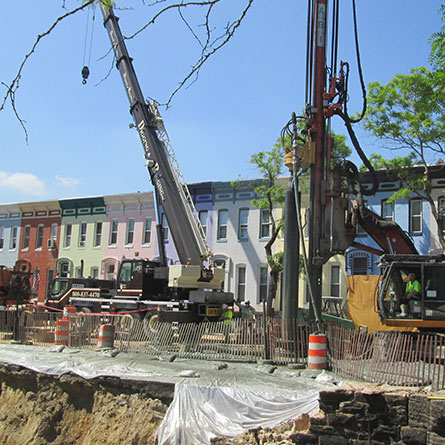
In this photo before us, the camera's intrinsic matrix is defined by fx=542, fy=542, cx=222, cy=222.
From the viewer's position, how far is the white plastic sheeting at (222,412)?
7.31 meters

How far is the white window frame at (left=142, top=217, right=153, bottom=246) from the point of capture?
31.7 metres

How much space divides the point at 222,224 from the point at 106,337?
1705 cm

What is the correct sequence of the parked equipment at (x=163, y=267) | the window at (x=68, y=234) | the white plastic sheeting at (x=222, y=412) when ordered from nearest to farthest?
the white plastic sheeting at (x=222, y=412), the parked equipment at (x=163, y=267), the window at (x=68, y=234)

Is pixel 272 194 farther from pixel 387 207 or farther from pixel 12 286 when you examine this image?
pixel 12 286

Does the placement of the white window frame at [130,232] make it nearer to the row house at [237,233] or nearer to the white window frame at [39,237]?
the row house at [237,233]

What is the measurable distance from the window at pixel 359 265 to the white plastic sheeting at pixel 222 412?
A: 18437mm

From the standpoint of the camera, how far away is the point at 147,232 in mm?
31812

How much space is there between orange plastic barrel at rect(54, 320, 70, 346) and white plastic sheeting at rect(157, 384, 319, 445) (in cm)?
652

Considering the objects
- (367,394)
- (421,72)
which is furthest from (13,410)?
(421,72)

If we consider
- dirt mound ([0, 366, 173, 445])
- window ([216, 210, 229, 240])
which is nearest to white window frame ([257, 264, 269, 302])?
window ([216, 210, 229, 240])

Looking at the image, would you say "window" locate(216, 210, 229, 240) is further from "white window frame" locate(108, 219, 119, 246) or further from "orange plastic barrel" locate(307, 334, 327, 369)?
"orange plastic barrel" locate(307, 334, 327, 369)

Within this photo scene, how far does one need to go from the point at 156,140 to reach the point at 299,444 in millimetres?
13973

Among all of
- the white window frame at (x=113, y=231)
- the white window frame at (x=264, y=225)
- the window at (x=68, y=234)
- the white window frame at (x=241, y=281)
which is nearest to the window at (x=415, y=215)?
the white window frame at (x=264, y=225)

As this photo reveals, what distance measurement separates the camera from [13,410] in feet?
37.3
